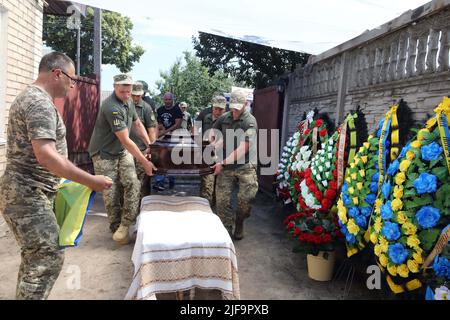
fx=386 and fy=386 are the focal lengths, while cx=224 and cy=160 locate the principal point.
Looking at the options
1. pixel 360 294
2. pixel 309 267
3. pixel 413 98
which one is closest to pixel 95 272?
pixel 309 267

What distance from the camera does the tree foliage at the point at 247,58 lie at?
8.89 m

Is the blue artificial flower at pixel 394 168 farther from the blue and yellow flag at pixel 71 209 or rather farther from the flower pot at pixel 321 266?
the blue and yellow flag at pixel 71 209

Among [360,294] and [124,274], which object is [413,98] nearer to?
[360,294]

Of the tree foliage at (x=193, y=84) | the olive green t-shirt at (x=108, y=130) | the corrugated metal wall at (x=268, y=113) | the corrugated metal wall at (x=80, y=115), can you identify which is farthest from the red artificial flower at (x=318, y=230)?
the tree foliage at (x=193, y=84)

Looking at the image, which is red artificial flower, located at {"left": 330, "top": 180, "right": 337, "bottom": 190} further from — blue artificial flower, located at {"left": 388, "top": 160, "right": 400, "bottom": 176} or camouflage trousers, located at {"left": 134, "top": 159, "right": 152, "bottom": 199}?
camouflage trousers, located at {"left": 134, "top": 159, "right": 152, "bottom": 199}

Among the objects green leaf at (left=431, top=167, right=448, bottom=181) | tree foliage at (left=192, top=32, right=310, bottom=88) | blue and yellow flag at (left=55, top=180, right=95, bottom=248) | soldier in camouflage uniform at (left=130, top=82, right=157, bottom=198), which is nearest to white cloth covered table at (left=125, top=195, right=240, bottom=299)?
blue and yellow flag at (left=55, top=180, right=95, bottom=248)

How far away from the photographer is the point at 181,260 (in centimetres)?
254

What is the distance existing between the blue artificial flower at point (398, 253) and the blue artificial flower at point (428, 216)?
0.20 m

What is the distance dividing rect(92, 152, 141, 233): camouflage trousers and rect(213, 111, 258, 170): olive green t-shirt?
113cm

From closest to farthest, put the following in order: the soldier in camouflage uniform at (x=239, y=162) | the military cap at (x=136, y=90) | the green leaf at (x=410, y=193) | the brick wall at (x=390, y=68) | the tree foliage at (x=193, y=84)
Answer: the green leaf at (x=410, y=193)
the brick wall at (x=390, y=68)
the soldier in camouflage uniform at (x=239, y=162)
the military cap at (x=136, y=90)
the tree foliage at (x=193, y=84)

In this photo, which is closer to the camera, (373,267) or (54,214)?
(54,214)

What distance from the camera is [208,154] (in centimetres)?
380

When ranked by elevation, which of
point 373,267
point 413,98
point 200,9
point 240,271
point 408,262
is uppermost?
point 200,9

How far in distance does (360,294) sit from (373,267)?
0.35 meters
